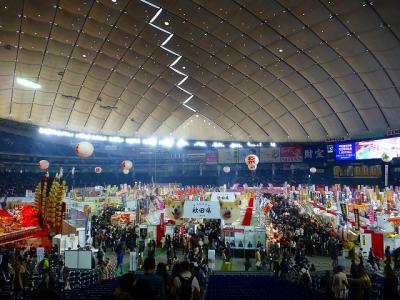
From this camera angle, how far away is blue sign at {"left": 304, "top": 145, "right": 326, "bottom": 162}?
1863 inches

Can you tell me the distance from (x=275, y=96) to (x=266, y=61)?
23.8 ft

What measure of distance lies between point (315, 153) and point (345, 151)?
612 cm

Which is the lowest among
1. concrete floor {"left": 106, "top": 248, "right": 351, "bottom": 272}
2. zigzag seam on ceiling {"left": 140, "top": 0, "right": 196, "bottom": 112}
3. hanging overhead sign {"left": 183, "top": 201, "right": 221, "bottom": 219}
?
concrete floor {"left": 106, "top": 248, "right": 351, "bottom": 272}

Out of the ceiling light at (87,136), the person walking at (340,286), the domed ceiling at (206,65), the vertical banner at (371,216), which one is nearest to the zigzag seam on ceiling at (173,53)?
the domed ceiling at (206,65)

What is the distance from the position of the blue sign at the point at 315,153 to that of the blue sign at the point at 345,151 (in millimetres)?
3319

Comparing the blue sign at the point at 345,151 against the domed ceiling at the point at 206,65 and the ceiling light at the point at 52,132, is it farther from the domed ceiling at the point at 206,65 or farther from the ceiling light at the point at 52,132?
the ceiling light at the point at 52,132

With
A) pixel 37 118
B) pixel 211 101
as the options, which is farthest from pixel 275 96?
pixel 37 118

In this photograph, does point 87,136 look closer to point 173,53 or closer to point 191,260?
point 173,53

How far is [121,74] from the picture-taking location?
3644cm

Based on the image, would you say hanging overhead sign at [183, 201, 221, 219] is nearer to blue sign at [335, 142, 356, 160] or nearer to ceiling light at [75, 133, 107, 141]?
blue sign at [335, 142, 356, 160]

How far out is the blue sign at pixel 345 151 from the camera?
136 ft

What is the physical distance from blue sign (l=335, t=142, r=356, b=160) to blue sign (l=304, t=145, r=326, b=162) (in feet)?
10.9

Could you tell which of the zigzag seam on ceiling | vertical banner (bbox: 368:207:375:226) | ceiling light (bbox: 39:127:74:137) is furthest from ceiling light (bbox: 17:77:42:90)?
vertical banner (bbox: 368:207:375:226)

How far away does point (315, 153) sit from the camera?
159ft
